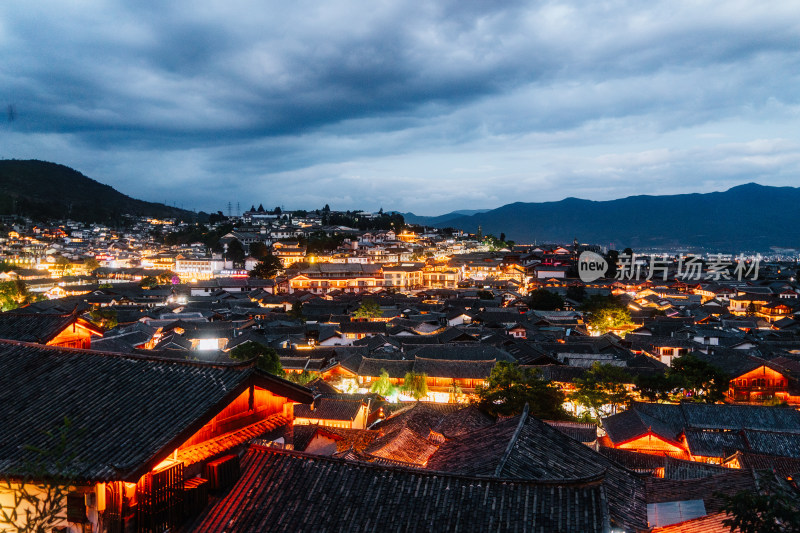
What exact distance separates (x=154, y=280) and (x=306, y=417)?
58326 millimetres

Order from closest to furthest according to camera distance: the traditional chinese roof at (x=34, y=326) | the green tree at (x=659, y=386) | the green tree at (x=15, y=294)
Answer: the traditional chinese roof at (x=34, y=326), the green tree at (x=659, y=386), the green tree at (x=15, y=294)

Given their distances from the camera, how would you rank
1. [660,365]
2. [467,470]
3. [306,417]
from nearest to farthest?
1. [467,470]
2. [306,417]
3. [660,365]

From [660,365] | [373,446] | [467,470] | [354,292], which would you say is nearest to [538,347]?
[660,365]

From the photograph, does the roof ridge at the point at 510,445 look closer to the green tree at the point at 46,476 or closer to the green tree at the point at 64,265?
the green tree at the point at 46,476

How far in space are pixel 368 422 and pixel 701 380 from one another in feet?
56.1

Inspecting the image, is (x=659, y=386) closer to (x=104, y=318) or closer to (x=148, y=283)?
(x=104, y=318)

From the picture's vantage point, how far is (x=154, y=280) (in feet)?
231

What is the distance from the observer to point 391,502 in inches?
217

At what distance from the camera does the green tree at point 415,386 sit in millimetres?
28375

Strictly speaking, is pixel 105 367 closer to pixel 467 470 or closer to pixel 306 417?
pixel 467 470

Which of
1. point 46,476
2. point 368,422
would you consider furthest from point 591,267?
point 46,476

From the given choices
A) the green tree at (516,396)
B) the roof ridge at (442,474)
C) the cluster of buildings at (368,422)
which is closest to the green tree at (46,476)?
the cluster of buildings at (368,422)

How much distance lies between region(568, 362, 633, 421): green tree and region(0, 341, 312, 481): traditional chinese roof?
2006cm

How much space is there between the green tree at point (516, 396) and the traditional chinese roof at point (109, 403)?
14.2 metres
